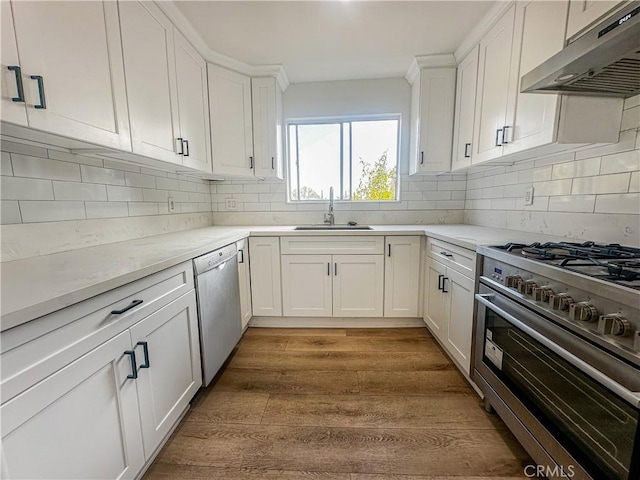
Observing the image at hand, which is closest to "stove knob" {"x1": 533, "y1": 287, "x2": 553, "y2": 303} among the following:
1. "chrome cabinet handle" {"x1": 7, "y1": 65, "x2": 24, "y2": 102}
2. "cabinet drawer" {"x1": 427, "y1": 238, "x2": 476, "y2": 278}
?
"cabinet drawer" {"x1": 427, "y1": 238, "x2": 476, "y2": 278}

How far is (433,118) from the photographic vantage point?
2.44 meters

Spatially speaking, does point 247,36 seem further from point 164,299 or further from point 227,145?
point 164,299

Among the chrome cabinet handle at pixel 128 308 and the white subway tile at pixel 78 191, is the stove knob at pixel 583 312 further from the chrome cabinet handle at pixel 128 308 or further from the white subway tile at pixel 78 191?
the white subway tile at pixel 78 191

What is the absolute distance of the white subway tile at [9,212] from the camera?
1076mm

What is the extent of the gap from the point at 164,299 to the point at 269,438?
2.86 ft

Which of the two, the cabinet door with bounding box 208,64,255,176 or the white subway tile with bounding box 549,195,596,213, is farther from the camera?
the cabinet door with bounding box 208,64,255,176

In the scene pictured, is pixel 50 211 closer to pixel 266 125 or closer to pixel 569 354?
pixel 266 125

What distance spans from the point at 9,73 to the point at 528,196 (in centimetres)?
271

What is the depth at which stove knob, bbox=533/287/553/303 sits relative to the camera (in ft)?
3.23

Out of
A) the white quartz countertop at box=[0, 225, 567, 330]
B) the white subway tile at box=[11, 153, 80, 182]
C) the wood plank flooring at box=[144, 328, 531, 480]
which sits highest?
the white subway tile at box=[11, 153, 80, 182]

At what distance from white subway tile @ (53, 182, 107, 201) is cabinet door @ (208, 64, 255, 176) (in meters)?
0.90

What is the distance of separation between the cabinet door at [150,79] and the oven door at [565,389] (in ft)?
6.72

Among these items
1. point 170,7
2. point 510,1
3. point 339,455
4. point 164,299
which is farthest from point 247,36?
point 339,455

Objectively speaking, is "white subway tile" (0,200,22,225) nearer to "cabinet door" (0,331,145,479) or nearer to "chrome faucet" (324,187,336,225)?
"cabinet door" (0,331,145,479)
